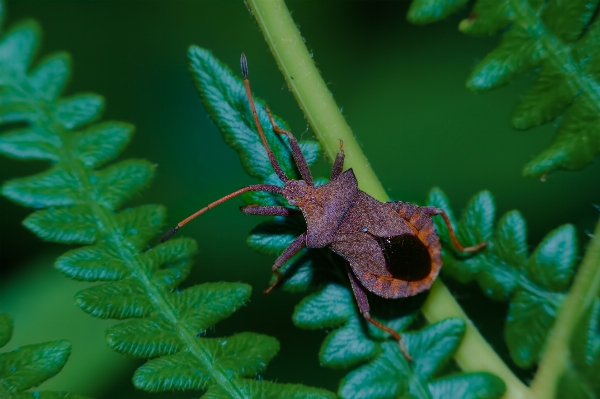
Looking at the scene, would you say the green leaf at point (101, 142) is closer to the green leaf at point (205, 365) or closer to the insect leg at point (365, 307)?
the green leaf at point (205, 365)

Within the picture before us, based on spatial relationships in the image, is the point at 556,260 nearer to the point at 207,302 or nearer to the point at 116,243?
the point at 207,302

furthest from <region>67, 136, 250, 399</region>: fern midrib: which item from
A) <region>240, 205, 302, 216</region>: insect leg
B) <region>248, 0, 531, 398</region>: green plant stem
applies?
<region>248, 0, 531, 398</region>: green plant stem

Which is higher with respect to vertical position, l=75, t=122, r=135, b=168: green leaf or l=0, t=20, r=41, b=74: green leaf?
l=0, t=20, r=41, b=74: green leaf

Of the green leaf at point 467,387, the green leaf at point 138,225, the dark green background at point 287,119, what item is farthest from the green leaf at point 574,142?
the green leaf at point 138,225

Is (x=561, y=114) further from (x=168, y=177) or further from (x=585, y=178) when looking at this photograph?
(x=168, y=177)

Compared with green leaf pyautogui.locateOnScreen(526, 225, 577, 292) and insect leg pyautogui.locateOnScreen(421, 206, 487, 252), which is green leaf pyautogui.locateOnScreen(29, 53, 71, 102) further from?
green leaf pyautogui.locateOnScreen(526, 225, 577, 292)

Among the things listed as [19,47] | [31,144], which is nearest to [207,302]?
[31,144]
